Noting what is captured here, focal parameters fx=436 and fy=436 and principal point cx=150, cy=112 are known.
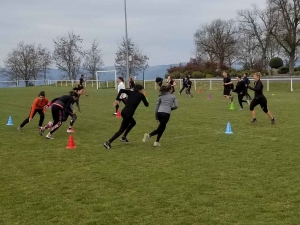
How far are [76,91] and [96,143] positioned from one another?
6.32 ft

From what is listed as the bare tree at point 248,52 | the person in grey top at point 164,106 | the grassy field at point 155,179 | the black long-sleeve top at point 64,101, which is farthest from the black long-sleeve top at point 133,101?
the bare tree at point 248,52

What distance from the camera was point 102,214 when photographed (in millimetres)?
5953

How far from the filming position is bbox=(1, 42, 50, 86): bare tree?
79312 millimetres

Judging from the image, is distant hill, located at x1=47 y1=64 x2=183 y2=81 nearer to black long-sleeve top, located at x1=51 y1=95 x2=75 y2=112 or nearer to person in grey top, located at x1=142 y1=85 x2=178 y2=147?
black long-sleeve top, located at x1=51 y1=95 x2=75 y2=112

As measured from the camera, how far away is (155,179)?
779 cm

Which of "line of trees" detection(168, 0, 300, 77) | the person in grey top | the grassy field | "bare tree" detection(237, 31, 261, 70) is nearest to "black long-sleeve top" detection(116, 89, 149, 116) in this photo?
the person in grey top

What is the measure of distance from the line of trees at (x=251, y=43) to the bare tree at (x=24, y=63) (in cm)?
2816

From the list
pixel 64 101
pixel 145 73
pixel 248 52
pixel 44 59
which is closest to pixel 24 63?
pixel 44 59

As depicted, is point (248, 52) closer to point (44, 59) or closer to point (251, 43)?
point (251, 43)

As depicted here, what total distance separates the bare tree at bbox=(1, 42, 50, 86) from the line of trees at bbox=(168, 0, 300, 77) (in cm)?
2816

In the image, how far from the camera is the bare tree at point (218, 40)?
A: 76.9 m

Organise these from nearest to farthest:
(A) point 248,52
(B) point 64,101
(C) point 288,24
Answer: (B) point 64,101, (C) point 288,24, (A) point 248,52

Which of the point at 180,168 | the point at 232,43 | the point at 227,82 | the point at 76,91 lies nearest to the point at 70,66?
the point at 232,43

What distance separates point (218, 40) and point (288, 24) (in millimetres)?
22285
